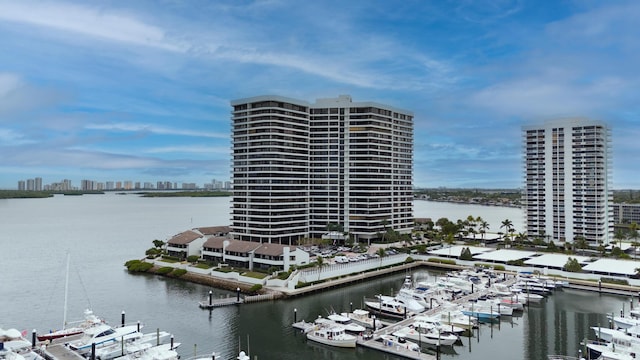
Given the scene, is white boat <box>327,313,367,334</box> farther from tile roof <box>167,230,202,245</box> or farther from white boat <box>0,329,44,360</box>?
tile roof <box>167,230,202,245</box>

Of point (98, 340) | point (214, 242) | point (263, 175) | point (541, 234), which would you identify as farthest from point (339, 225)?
point (98, 340)

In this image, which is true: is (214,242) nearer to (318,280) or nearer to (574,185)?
(318,280)

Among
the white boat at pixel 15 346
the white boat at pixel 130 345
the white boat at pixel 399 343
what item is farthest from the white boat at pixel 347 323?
the white boat at pixel 15 346

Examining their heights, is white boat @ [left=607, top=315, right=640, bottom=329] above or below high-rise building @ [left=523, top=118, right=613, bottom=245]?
below

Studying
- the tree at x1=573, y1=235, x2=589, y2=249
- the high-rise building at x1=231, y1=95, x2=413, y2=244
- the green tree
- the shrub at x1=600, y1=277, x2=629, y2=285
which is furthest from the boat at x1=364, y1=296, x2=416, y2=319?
the tree at x1=573, y1=235, x2=589, y2=249

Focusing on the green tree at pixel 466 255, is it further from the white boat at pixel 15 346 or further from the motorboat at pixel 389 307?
the white boat at pixel 15 346

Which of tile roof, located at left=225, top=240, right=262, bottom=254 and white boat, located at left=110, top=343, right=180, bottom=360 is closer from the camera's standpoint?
white boat, located at left=110, top=343, right=180, bottom=360

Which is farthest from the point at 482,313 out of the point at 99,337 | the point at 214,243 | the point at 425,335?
the point at 214,243
